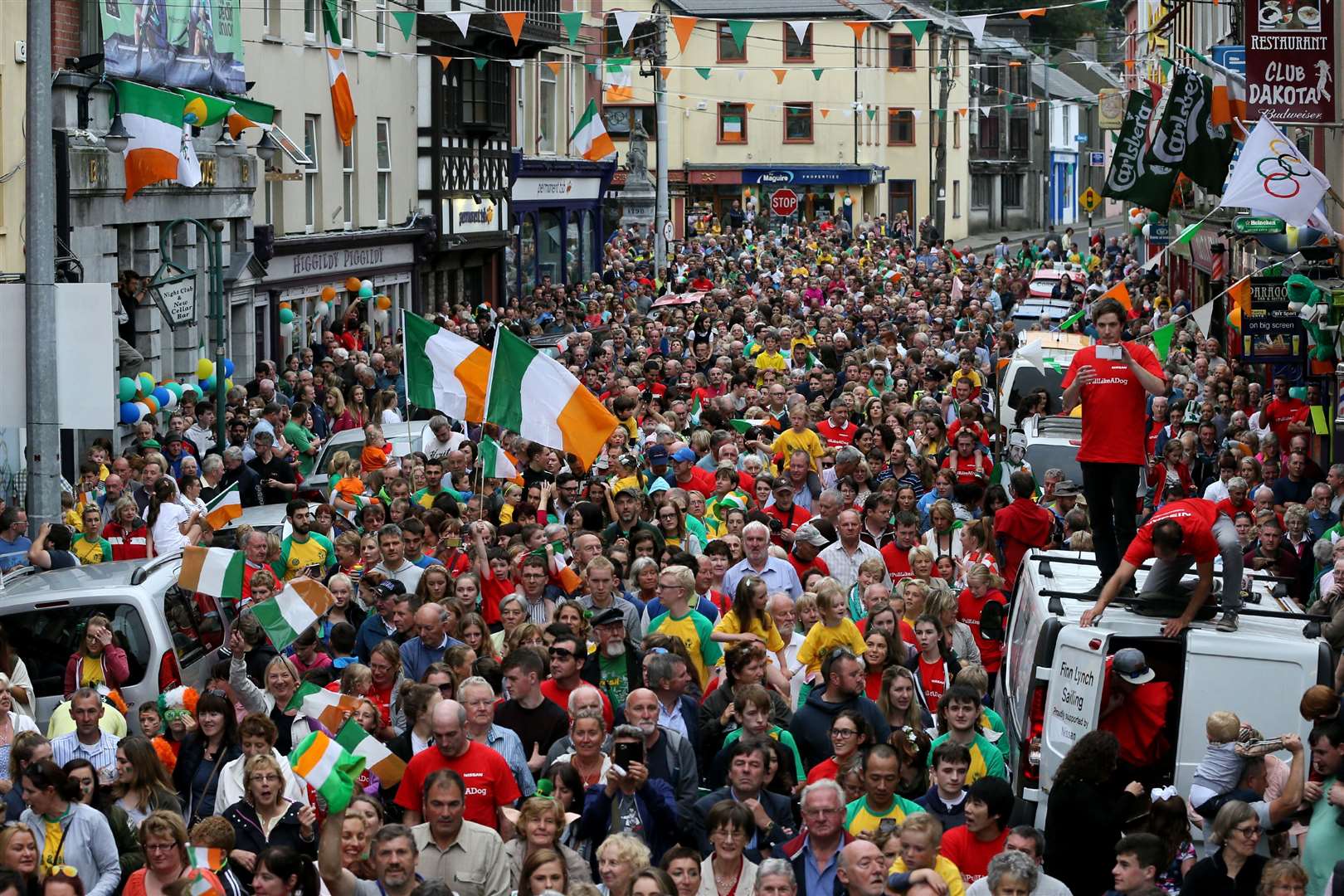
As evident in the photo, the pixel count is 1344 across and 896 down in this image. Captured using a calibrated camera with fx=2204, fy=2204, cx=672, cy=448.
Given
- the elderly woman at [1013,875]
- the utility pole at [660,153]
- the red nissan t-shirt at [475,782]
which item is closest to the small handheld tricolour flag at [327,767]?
the red nissan t-shirt at [475,782]

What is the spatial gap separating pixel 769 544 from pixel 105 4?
46.0 feet

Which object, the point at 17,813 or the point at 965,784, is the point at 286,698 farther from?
the point at 965,784

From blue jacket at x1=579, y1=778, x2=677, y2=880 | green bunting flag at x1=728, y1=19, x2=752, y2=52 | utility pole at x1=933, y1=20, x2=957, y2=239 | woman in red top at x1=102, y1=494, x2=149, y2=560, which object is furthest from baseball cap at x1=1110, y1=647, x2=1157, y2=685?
utility pole at x1=933, y1=20, x2=957, y2=239

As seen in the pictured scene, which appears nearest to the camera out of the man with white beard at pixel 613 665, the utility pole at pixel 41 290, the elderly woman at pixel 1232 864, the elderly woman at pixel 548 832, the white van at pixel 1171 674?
the elderly woman at pixel 1232 864

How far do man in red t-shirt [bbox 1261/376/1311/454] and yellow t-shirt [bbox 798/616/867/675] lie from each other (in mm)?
10311

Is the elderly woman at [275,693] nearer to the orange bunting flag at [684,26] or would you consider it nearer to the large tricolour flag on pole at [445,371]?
the large tricolour flag on pole at [445,371]

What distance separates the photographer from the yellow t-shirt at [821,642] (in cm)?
1173

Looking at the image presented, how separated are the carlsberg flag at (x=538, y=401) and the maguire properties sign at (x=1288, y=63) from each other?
809 centimetres

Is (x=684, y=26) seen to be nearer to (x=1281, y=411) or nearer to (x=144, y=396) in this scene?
(x=144, y=396)

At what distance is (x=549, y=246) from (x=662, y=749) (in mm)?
42759

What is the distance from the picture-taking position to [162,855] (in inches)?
337

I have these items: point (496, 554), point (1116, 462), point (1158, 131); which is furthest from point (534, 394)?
point (1158, 131)

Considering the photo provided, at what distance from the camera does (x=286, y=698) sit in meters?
11.0

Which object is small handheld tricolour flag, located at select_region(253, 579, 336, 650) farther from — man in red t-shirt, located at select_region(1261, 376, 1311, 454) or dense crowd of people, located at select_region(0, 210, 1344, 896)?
man in red t-shirt, located at select_region(1261, 376, 1311, 454)
